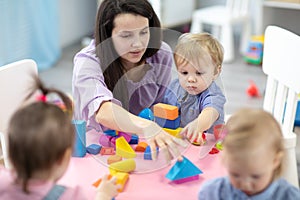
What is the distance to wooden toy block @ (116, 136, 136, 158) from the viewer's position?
1048mm

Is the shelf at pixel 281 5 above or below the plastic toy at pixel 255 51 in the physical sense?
above

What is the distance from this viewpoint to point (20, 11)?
2959mm

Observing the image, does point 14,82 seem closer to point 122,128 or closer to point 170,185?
point 122,128

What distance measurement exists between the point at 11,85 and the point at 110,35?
298 millimetres

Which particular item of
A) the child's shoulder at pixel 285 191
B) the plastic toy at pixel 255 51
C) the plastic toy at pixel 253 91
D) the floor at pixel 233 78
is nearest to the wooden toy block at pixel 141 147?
the child's shoulder at pixel 285 191

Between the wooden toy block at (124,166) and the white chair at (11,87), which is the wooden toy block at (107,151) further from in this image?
the white chair at (11,87)

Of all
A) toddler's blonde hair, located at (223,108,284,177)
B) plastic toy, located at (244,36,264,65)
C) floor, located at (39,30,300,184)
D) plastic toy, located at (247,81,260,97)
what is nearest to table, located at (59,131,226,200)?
toddler's blonde hair, located at (223,108,284,177)

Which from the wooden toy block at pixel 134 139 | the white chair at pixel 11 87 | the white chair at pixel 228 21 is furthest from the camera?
the white chair at pixel 228 21

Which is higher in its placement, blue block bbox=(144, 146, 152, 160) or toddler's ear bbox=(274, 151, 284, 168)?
toddler's ear bbox=(274, 151, 284, 168)

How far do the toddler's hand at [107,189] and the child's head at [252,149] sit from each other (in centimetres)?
25

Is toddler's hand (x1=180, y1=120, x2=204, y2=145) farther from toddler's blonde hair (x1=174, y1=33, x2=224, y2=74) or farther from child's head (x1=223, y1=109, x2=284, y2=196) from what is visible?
child's head (x1=223, y1=109, x2=284, y2=196)

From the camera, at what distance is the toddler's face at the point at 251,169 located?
742mm

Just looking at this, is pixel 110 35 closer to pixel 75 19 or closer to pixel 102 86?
pixel 102 86

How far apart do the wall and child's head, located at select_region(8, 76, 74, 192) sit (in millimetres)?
2944
